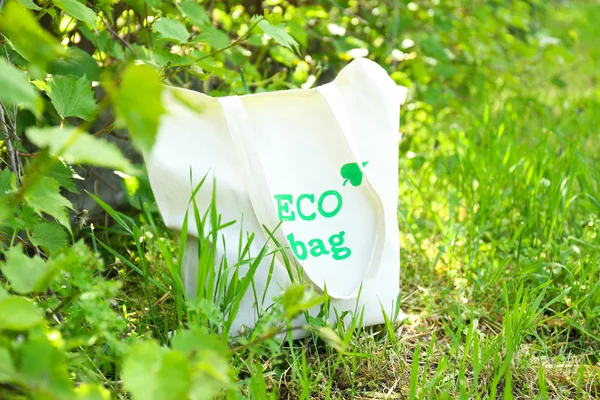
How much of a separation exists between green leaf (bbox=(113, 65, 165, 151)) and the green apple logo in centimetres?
76

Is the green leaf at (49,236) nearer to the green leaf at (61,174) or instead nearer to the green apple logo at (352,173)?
the green leaf at (61,174)

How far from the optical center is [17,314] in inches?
32.1

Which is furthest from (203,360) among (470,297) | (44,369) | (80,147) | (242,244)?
(470,297)

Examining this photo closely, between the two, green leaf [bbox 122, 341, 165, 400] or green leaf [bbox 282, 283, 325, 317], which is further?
green leaf [bbox 282, 283, 325, 317]

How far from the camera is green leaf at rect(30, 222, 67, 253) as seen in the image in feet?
4.20

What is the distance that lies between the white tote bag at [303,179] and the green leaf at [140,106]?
580 millimetres

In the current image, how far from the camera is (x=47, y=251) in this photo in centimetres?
133

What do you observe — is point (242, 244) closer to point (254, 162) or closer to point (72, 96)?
point (254, 162)

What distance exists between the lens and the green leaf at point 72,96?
1.33m

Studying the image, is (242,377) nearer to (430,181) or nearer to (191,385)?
(191,385)

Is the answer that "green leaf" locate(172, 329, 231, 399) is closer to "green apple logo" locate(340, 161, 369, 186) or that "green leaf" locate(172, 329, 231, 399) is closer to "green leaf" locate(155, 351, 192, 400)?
"green leaf" locate(155, 351, 192, 400)

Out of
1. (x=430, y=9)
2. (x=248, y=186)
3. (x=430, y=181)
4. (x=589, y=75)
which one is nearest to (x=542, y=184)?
(x=430, y=181)

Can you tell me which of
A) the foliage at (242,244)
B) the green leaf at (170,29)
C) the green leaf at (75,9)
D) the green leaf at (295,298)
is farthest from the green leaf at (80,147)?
the green leaf at (170,29)

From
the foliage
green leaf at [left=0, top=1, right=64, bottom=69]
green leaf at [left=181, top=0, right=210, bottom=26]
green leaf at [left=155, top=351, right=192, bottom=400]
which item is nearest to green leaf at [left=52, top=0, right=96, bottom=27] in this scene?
the foliage
